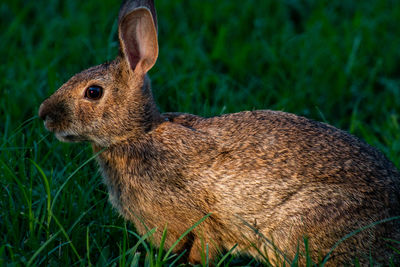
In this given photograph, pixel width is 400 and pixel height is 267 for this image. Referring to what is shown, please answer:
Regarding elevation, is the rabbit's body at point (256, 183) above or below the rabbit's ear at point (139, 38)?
below

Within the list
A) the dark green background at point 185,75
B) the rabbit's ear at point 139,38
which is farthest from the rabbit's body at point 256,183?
the rabbit's ear at point 139,38

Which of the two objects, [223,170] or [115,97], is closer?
[223,170]

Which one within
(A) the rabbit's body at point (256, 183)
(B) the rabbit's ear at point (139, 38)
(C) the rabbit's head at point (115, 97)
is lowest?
(A) the rabbit's body at point (256, 183)

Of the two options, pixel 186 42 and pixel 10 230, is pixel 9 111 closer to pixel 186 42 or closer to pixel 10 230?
pixel 10 230

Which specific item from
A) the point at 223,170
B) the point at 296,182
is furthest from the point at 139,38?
the point at 296,182

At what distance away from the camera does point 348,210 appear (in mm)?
3945

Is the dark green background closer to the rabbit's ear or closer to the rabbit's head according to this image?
the rabbit's head

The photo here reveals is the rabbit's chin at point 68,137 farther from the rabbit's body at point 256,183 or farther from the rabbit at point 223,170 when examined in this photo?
the rabbit's body at point 256,183

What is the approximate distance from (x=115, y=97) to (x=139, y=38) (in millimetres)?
501

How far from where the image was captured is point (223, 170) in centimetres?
422

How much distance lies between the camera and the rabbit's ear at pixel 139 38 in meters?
4.39

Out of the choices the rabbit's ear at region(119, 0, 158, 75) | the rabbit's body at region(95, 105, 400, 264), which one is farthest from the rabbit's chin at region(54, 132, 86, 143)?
the rabbit's ear at region(119, 0, 158, 75)

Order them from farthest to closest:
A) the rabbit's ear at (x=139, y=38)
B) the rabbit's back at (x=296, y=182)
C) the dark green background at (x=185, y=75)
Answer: the rabbit's ear at (x=139, y=38), the dark green background at (x=185, y=75), the rabbit's back at (x=296, y=182)

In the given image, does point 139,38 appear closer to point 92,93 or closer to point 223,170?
point 92,93
